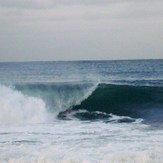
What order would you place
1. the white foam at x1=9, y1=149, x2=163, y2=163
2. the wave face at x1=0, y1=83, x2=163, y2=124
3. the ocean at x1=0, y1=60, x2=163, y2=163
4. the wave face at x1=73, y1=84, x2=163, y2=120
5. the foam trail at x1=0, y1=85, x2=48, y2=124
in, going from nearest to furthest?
the white foam at x1=9, y1=149, x2=163, y2=163 → the ocean at x1=0, y1=60, x2=163, y2=163 → the foam trail at x1=0, y1=85, x2=48, y2=124 → the wave face at x1=0, y1=83, x2=163, y2=124 → the wave face at x1=73, y1=84, x2=163, y2=120

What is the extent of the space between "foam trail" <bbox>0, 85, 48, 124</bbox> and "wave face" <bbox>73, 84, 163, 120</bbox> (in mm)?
2589

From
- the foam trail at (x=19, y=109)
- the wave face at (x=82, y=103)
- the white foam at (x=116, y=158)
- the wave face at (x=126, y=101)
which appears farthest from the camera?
the wave face at (x=126, y=101)

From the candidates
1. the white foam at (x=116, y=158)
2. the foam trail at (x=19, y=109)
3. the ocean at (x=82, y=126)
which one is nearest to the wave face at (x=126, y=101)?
the ocean at (x=82, y=126)

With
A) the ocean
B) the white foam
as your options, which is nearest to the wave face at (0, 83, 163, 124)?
the ocean

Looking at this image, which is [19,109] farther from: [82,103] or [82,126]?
[82,103]

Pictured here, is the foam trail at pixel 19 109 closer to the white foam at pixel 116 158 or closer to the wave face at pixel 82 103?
the wave face at pixel 82 103

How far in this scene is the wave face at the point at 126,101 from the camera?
18703mm

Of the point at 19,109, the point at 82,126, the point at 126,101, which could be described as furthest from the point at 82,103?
the point at 82,126

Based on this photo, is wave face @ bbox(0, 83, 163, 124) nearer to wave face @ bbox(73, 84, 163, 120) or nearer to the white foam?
wave face @ bbox(73, 84, 163, 120)

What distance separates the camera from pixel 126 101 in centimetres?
2236

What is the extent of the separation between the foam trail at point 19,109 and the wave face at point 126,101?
259 cm

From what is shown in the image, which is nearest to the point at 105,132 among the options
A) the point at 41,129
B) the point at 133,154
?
the point at 41,129

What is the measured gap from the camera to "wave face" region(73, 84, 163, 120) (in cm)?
1870

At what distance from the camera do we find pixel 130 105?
2106 centimetres
